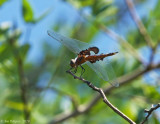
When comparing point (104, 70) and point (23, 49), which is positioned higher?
point (23, 49)

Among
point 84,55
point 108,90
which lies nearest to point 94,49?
point 84,55

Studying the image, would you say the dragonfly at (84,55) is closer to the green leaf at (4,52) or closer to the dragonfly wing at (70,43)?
the dragonfly wing at (70,43)

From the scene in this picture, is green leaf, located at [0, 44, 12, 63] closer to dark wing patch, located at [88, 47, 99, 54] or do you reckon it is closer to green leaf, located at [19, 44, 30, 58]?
green leaf, located at [19, 44, 30, 58]

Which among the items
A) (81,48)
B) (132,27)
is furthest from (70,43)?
(132,27)

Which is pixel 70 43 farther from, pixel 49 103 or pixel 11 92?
pixel 49 103

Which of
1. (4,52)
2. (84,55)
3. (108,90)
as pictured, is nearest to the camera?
(84,55)

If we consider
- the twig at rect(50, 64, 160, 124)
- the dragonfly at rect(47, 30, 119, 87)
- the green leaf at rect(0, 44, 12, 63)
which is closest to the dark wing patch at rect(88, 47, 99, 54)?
the dragonfly at rect(47, 30, 119, 87)

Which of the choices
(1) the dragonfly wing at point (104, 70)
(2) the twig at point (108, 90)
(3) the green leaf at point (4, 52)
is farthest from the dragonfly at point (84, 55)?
(2) the twig at point (108, 90)

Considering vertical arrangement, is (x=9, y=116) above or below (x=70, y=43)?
above

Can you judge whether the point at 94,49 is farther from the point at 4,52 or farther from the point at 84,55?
the point at 4,52

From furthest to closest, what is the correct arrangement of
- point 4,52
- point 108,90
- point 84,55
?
point 108,90 < point 4,52 < point 84,55
